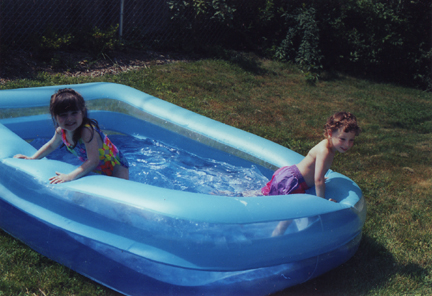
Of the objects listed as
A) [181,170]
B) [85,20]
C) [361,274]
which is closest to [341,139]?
[361,274]

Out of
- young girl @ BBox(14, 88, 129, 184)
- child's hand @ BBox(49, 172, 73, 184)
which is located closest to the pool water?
young girl @ BBox(14, 88, 129, 184)

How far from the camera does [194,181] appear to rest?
346cm

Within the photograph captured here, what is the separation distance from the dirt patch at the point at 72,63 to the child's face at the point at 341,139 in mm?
3872

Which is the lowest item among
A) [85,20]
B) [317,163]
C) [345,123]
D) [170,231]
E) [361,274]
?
[361,274]

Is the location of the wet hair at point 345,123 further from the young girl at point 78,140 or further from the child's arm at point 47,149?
the child's arm at point 47,149

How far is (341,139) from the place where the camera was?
266 cm

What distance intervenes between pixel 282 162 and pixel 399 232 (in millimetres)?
955

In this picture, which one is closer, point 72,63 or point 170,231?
point 170,231

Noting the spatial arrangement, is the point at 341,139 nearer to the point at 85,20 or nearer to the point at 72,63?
the point at 72,63

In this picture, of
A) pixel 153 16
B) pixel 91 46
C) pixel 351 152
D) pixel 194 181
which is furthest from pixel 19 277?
pixel 153 16

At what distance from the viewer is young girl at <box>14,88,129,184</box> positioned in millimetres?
2554

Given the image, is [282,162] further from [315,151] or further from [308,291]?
[308,291]

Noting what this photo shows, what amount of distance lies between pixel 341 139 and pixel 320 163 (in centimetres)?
19

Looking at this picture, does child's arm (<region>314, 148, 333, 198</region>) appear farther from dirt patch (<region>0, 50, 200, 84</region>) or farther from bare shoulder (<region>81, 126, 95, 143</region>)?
dirt patch (<region>0, 50, 200, 84</region>)
